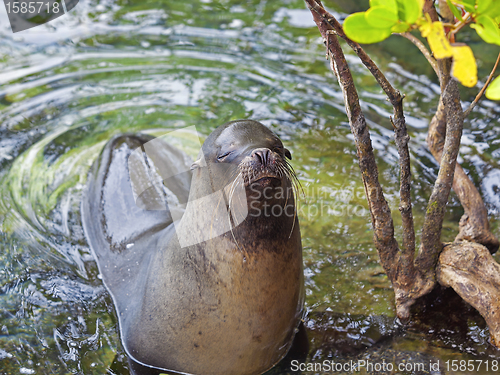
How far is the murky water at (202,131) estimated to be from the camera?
3154mm

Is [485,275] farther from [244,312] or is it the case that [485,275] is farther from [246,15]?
[246,15]

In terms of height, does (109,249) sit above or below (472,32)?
below

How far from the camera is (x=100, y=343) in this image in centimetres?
322

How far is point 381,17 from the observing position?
155 centimetres

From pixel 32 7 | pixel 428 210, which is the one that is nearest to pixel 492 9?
pixel 428 210

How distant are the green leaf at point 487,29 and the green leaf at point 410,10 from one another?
0.20 m

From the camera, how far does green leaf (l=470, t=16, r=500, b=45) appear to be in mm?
1537

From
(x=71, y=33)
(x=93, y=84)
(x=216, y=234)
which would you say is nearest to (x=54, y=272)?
(x=216, y=234)

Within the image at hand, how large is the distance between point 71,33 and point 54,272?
194 inches

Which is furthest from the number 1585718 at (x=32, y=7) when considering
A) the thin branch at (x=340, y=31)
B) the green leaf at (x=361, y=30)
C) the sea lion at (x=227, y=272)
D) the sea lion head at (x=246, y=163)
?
the green leaf at (x=361, y=30)

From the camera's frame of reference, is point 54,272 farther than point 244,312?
Yes

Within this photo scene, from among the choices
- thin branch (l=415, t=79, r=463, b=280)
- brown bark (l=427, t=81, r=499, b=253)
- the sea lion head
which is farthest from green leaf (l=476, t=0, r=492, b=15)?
brown bark (l=427, t=81, r=499, b=253)

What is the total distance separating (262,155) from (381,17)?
1057 mm

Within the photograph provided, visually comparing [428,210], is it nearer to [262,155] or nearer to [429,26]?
[262,155]
